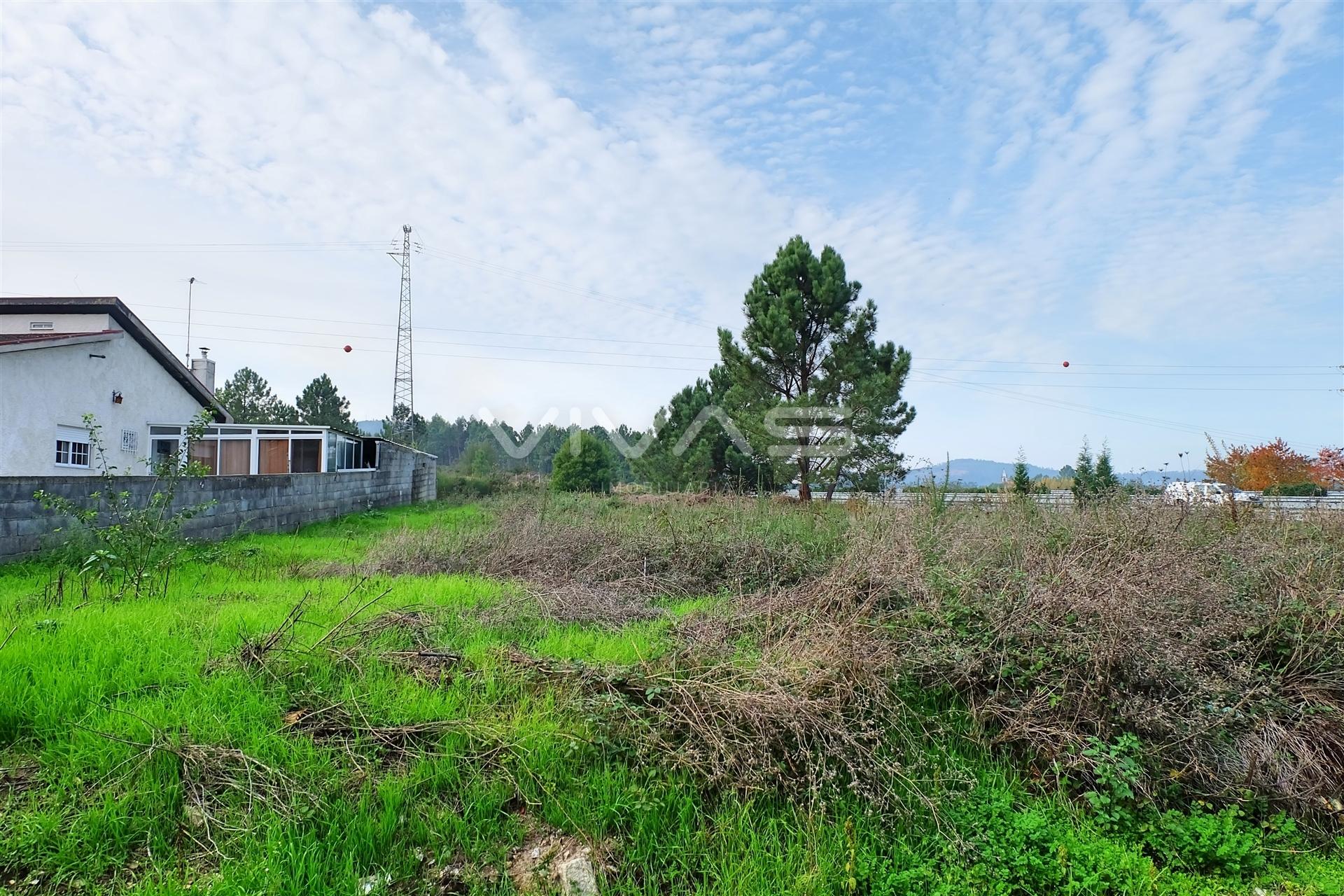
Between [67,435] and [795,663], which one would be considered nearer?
[795,663]

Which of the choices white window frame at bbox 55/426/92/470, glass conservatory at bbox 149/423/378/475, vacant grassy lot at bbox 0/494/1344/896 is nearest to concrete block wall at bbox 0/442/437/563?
glass conservatory at bbox 149/423/378/475

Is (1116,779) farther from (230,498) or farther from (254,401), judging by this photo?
(254,401)

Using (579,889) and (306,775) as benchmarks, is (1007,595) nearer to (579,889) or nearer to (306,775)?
(579,889)

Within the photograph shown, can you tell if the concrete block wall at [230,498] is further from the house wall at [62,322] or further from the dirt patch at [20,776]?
the house wall at [62,322]

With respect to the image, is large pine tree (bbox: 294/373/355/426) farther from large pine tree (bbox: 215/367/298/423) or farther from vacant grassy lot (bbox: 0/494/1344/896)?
vacant grassy lot (bbox: 0/494/1344/896)

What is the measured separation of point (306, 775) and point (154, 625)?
2.21 m

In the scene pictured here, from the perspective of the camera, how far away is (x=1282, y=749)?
9.78 ft

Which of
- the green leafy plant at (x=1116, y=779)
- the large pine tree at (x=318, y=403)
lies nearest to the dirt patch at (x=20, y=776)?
the green leafy plant at (x=1116, y=779)

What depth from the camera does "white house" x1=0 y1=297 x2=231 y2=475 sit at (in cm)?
1046

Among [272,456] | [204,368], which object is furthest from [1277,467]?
[204,368]

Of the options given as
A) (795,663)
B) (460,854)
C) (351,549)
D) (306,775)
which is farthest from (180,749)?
(351,549)

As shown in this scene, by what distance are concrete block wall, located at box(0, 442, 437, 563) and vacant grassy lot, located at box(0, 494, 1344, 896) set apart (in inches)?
81.6

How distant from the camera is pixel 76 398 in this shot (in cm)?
1167

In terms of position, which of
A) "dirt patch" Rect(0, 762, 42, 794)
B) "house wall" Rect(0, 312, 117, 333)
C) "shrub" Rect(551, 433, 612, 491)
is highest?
"house wall" Rect(0, 312, 117, 333)
